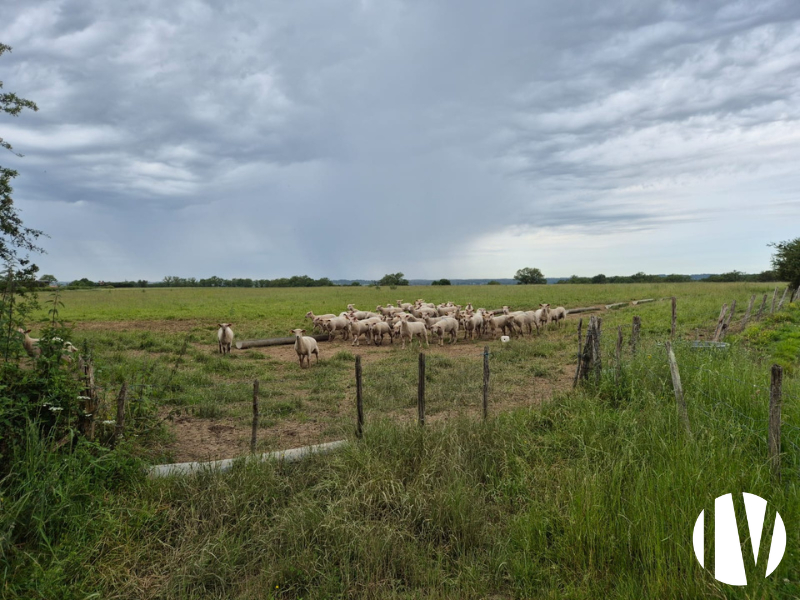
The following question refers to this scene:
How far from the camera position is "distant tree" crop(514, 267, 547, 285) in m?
106

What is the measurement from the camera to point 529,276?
107875mm

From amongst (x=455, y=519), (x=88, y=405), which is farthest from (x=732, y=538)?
(x=88, y=405)

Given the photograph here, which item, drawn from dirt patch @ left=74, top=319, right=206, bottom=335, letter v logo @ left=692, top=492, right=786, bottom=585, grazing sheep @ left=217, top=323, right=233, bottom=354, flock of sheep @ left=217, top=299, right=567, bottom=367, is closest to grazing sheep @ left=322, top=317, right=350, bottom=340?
flock of sheep @ left=217, top=299, right=567, bottom=367

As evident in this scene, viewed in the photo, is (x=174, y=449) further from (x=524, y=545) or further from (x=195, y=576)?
(x=524, y=545)

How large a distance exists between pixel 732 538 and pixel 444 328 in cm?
1520

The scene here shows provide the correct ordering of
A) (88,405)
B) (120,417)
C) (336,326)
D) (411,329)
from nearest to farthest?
(88,405) → (120,417) → (411,329) → (336,326)

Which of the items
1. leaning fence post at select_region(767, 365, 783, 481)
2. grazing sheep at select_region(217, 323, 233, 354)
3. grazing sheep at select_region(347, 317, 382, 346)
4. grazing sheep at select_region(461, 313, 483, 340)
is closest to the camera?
leaning fence post at select_region(767, 365, 783, 481)

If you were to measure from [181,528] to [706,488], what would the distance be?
17.5ft

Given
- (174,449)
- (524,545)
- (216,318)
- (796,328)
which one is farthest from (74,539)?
(216,318)

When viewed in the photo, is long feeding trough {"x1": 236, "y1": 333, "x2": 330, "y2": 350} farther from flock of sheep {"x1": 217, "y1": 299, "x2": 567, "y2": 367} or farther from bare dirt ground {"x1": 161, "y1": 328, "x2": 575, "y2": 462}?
bare dirt ground {"x1": 161, "y1": 328, "x2": 575, "y2": 462}

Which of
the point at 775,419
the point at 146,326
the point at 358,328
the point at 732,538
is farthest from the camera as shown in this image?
the point at 146,326

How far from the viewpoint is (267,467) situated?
571cm

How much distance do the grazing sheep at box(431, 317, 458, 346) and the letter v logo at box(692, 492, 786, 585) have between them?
1423 centimetres

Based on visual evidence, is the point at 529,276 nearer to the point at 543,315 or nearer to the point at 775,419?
the point at 543,315
